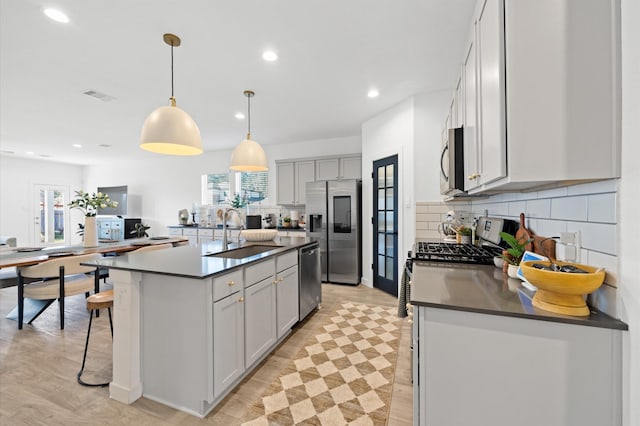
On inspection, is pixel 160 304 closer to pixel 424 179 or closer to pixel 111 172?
pixel 424 179

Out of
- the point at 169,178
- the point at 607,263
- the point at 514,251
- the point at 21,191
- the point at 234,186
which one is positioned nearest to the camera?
the point at 607,263

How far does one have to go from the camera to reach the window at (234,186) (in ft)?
19.7

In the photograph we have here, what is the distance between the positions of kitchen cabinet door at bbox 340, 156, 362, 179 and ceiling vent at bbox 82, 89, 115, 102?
351 centimetres

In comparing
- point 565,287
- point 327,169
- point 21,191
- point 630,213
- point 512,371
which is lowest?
point 512,371

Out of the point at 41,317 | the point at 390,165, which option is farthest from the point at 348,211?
the point at 41,317

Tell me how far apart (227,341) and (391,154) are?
10.2ft

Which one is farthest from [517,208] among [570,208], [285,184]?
[285,184]

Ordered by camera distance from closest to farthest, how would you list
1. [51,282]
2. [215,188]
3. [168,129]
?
[168,129]
[51,282]
[215,188]

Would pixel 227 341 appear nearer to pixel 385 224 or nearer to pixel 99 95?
pixel 385 224

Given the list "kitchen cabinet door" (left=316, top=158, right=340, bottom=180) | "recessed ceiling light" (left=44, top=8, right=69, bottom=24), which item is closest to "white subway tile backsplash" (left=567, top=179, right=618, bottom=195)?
"recessed ceiling light" (left=44, top=8, right=69, bottom=24)

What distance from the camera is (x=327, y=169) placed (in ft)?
17.0

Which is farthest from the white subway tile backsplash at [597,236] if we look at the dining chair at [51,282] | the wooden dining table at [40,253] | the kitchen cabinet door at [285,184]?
the kitchen cabinet door at [285,184]

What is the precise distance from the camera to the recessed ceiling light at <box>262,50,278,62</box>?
2.46m

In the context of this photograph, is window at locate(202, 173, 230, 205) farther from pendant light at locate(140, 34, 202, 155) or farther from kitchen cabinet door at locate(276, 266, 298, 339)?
pendant light at locate(140, 34, 202, 155)
